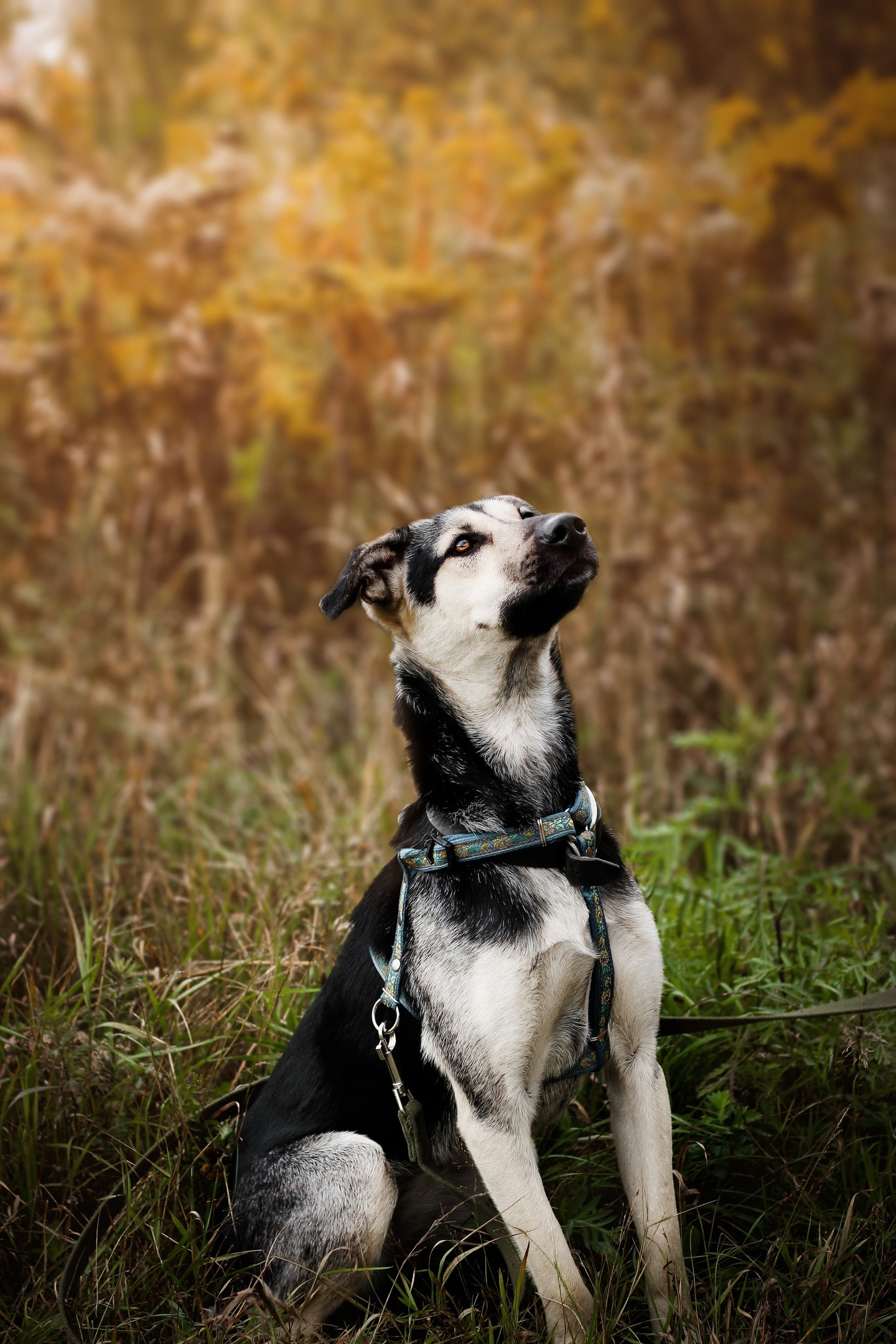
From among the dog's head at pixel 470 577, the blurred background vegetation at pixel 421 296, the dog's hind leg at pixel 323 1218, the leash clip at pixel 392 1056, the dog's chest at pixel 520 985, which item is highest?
the blurred background vegetation at pixel 421 296

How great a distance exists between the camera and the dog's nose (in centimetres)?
252

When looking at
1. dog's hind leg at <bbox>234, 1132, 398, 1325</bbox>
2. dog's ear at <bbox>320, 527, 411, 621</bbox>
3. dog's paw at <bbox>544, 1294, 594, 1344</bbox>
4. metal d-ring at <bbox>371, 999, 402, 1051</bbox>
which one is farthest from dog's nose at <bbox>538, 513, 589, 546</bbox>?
dog's paw at <bbox>544, 1294, 594, 1344</bbox>

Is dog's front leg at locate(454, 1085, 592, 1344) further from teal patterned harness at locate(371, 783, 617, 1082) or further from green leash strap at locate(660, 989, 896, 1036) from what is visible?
green leash strap at locate(660, 989, 896, 1036)

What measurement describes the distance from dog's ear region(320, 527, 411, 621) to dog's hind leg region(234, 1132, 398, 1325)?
Result: 125 cm

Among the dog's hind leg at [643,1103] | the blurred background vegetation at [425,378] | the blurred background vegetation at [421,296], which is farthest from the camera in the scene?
the blurred background vegetation at [421,296]

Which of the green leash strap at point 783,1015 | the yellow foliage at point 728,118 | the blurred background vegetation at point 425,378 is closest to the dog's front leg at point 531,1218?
the green leash strap at point 783,1015

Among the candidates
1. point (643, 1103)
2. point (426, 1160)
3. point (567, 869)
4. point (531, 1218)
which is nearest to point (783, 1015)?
point (643, 1103)

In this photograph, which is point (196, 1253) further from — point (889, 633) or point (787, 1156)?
point (889, 633)

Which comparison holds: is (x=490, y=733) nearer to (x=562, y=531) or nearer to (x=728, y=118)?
(x=562, y=531)

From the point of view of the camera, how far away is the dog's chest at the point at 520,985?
2.17 meters

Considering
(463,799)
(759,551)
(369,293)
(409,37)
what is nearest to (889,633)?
(759,551)

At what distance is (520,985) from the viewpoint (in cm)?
218

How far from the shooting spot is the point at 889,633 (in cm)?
517

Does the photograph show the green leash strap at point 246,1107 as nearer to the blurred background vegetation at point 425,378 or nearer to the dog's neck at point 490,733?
the dog's neck at point 490,733
